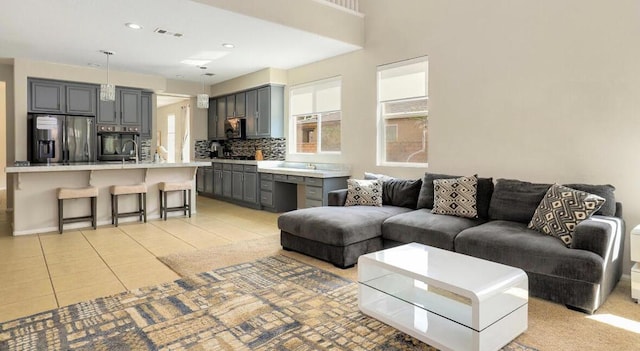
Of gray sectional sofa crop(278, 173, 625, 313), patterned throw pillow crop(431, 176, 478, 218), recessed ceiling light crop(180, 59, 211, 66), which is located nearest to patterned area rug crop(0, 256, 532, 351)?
gray sectional sofa crop(278, 173, 625, 313)

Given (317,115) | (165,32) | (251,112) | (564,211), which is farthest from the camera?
(251,112)

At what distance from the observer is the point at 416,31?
5074 mm

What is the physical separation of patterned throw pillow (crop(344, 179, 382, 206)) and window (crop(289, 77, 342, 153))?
1671 mm

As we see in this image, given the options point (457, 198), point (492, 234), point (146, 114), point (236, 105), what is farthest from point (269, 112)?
point (492, 234)

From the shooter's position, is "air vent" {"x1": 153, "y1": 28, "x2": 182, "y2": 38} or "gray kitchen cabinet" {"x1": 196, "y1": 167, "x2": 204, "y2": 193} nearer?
"air vent" {"x1": 153, "y1": 28, "x2": 182, "y2": 38}

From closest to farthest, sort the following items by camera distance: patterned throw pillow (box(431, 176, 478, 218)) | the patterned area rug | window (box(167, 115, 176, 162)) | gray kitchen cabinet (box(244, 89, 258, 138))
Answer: the patterned area rug
patterned throw pillow (box(431, 176, 478, 218))
gray kitchen cabinet (box(244, 89, 258, 138))
window (box(167, 115, 176, 162))

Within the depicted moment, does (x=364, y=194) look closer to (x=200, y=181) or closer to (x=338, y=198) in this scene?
(x=338, y=198)

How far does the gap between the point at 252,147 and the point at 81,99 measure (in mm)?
3261

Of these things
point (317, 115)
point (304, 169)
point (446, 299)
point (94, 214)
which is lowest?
point (446, 299)

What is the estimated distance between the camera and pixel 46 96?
6859mm

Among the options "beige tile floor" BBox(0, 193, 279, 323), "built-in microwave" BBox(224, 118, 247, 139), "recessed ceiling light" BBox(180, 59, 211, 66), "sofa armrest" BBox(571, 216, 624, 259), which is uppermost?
"recessed ceiling light" BBox(180, 59, 211, 66)

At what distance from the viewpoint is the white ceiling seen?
426cm

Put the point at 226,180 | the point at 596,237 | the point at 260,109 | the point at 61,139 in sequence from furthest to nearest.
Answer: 1. the point at 226,180
2. the point at 260,109
3. the point at 61,139
4. the point at 596,237

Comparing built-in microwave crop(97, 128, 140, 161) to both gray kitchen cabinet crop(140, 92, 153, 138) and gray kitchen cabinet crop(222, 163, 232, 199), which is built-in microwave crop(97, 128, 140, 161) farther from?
gray kitchen cabinet crop(222, 163, 232, 199)
